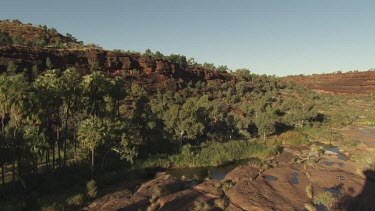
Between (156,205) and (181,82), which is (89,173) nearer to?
(156,205)

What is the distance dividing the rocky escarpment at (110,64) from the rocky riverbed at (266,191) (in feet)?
183

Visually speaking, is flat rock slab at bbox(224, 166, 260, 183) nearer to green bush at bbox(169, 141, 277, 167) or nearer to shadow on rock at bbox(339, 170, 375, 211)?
green bush at bbox(169, 141, 277, 167)

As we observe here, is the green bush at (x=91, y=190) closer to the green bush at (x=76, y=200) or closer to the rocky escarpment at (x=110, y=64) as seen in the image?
the green bush at (x=76, y=200)

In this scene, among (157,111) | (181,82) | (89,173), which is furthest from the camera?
(181,82)

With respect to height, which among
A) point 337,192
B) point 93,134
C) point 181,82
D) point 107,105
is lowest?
point 337,192

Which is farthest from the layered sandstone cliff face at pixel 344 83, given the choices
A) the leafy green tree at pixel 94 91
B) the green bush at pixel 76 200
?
the green bush at pixel 76 200

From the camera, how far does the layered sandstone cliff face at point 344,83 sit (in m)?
Result: 161

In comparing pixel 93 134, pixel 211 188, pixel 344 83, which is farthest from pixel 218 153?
pixel 344 83

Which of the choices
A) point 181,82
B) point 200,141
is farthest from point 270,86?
point 200,141

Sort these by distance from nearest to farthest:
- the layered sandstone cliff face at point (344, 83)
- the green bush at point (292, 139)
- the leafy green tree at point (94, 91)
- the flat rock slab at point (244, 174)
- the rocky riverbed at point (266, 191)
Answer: the rocky riverbed at point (266, 191) < the flat rock slab at point (244, 174) < the leafy green tree at point (94, 91) < the green bush at point (292, 139) < the layered sandstone cliff face at point (344, 83)

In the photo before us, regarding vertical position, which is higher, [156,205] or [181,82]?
[181,82]

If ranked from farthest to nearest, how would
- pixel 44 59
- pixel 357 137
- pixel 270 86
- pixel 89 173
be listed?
1. pixel 270 86
2. pixel 44 59
3. pixel 357 137
4. pixel 89 173

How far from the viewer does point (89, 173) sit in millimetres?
31609

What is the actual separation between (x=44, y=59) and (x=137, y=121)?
48882 millimetres
